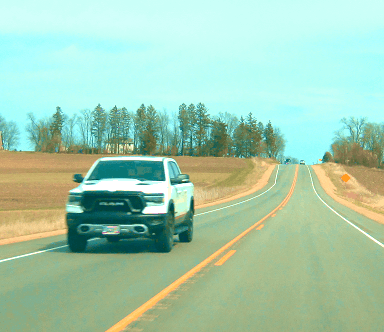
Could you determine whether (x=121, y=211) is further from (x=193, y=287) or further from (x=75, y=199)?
(x=193, y=287)

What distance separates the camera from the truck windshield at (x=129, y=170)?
1201cm

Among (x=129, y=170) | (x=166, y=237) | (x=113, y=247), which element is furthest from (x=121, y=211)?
(x=113, y=247)

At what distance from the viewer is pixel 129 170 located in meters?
12.2

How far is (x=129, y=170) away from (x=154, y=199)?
160cm

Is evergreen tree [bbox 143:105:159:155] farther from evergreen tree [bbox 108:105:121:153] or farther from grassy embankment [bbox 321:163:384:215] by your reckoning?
grassy embankment [bbox 321:163:384:215]

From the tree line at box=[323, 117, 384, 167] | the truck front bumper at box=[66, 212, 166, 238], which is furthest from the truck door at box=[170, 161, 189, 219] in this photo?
the tree line at box=[323, 117, 384, 167]

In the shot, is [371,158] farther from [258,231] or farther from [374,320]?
[374,320]

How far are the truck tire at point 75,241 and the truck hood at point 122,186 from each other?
951 millimetres

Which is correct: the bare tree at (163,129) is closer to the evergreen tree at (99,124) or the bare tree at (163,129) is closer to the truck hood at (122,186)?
the evergreen tree at (99,124)

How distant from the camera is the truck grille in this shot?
10.7m

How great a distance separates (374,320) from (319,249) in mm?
6737

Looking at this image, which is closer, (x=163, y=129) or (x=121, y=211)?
(x=121, y=211)

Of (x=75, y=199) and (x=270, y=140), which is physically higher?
(x=270, y=140)

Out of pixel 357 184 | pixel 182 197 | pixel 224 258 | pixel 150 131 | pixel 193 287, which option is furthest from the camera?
pixel 150 131
